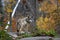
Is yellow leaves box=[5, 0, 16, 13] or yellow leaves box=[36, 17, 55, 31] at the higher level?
yellow leaves box=[5, 0, 16, 13]

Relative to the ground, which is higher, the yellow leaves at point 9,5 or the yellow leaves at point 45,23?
the yellow leaves at point 9,5

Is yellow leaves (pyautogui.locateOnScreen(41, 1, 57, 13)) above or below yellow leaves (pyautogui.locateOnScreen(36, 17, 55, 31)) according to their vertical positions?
above

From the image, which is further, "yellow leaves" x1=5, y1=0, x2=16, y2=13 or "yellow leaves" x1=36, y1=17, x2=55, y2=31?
"yellow leaves" x1=5, y1=0, x2=16, y2=13

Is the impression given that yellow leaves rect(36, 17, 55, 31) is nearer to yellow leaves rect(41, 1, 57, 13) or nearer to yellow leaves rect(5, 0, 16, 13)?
yellow leaves rect(41, 1, 57, 13)

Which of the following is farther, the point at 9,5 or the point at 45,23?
the point at 9,5

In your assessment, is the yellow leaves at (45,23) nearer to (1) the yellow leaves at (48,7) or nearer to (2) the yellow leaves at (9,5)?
(1) the yellow leaves at (48,7)

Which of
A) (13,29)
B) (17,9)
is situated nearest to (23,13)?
(17,9)

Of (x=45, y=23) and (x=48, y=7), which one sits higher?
(x=48, y=7)

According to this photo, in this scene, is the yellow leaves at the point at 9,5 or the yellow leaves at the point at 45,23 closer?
the yellow leaves at the point at 45,23

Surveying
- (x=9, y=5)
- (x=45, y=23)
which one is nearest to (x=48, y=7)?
(x=45, y=23)

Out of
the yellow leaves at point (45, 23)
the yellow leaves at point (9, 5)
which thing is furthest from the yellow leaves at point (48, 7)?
the yellow leaves at point (9, 5)

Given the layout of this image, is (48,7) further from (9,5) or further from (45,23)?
(9,5)

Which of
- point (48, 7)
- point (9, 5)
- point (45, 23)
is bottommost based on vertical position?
point (45, 23)

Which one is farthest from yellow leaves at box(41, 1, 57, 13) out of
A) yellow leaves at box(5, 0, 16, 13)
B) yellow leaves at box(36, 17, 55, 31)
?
yellow leaves at box(5, 0, 16, 13)
